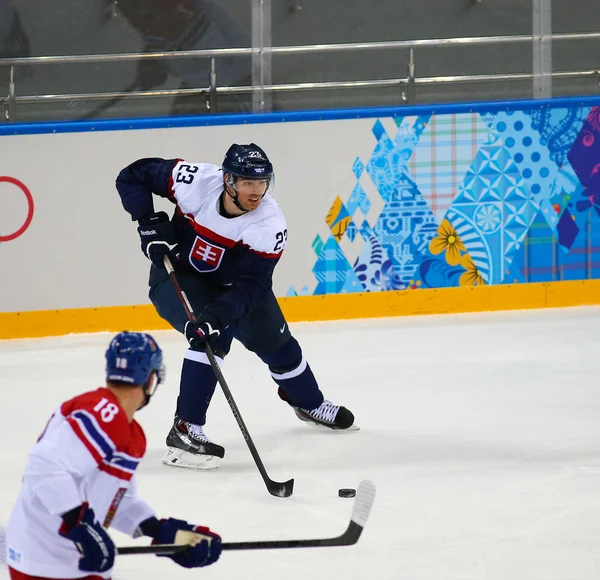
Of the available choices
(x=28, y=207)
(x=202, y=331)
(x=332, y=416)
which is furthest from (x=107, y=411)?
(x=28, y=207)

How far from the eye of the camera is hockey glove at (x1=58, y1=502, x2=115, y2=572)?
187 centimetres

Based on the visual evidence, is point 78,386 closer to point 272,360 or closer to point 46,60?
point 272,360

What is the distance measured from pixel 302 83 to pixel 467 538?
11.2 feet

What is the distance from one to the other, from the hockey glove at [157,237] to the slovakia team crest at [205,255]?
0.08 m

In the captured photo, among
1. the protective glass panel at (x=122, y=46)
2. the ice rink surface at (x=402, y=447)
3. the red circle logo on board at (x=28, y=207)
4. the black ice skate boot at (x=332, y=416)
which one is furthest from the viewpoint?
the protective glass panel at (x=122, y=46)

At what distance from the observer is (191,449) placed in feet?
12.5

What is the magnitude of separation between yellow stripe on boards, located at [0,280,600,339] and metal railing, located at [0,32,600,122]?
39.9 inches

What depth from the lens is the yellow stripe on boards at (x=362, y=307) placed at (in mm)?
5699

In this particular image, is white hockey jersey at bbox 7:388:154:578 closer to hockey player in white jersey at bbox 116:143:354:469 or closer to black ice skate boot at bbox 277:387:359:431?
hockey player in white jersey at bbox 116:143:354:469

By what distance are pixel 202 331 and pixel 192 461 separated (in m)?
0.49

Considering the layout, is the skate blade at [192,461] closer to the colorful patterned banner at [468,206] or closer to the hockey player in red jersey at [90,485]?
the hockey player in red jersey at [90,485]

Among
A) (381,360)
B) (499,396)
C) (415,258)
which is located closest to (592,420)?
(499,396)

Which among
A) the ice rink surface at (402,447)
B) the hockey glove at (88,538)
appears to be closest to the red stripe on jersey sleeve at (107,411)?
the hockey glove at (88,538)

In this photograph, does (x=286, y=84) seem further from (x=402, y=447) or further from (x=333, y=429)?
(x=402, y=447)
